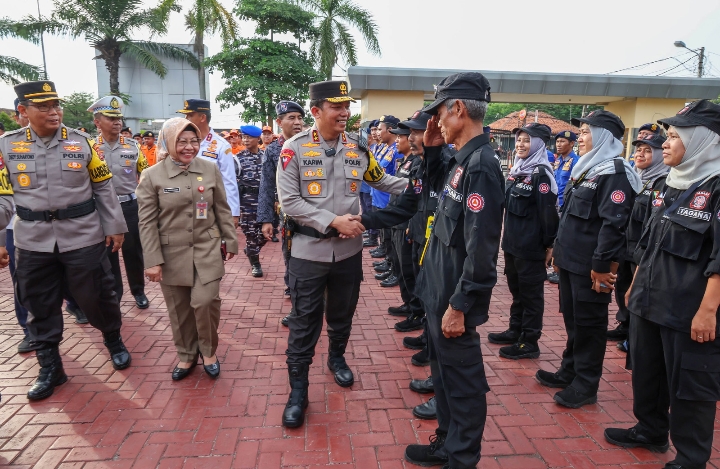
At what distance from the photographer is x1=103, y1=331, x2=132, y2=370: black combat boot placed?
3.75 metres

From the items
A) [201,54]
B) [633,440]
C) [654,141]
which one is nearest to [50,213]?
[633,440]

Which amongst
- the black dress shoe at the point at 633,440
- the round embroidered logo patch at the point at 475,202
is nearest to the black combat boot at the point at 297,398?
the round embroidered logo patch at the point at 475,202

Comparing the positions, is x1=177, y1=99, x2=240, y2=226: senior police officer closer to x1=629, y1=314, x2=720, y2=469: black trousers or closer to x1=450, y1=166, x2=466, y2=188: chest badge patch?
x1=450, y1=166, x2=466, y2=188: chest badge patch

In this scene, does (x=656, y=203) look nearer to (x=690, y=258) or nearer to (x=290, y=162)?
(x=690, y=258)

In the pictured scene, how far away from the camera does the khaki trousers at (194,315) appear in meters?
3.44

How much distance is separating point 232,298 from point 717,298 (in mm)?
4699

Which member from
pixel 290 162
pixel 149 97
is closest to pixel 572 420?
pixel 290 162

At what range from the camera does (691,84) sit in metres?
12.0

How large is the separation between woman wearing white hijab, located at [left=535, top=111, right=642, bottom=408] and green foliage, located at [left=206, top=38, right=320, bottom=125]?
663 inches

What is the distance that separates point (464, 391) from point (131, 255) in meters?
4.02

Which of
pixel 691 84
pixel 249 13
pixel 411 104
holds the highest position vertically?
pixel 249 13

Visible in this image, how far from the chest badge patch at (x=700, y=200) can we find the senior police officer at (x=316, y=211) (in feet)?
5.96

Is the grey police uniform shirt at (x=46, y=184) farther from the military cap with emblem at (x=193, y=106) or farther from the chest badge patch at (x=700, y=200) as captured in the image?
the chest badge patch at (x=700, y=200)

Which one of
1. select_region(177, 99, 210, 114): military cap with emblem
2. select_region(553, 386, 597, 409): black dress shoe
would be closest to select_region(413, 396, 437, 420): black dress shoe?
select_region(553, 386, 597, 409): black dress shoe
